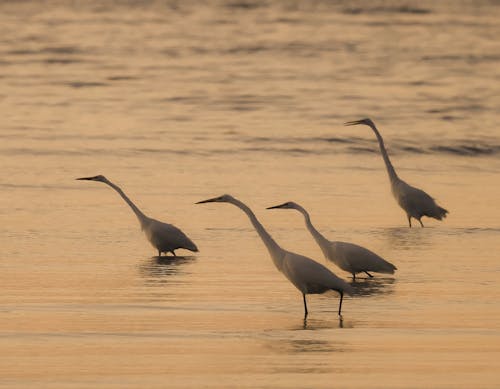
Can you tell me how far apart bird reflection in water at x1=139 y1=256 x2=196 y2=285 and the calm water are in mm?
54

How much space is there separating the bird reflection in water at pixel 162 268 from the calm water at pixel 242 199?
54 millimetres

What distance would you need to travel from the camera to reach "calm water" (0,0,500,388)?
12.1 metres

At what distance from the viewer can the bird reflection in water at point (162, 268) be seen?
1620cm

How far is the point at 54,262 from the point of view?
16.9 m

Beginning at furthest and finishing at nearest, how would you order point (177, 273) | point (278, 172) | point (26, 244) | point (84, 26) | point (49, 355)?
point (84, 26) → point (278, 172) → point (26, 244) → point (177, 273) → point (49, 355)

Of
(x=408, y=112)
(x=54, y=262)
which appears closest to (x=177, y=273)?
(x=54, y=262)

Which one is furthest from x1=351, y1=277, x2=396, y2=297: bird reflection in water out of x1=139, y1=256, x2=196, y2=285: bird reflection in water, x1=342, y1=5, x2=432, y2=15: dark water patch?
x1=342, y1=5, x2=432, y2=15: dark water patch

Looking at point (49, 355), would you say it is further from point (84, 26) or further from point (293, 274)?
point (84, 26)

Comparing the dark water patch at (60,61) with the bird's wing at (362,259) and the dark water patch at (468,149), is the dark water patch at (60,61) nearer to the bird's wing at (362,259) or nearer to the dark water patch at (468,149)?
the dark water patch at (468,149)

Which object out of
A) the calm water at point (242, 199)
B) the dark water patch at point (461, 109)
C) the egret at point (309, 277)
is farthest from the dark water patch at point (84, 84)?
the egret at point (309, 277)

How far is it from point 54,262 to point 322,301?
3284 mm

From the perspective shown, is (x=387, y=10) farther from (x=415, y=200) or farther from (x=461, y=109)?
(x=415, y=200)

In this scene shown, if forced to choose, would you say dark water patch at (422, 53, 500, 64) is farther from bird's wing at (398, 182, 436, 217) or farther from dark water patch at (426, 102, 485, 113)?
bird's wing at (398, 182, 436, 217)

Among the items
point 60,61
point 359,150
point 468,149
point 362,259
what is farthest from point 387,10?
point 362,259
